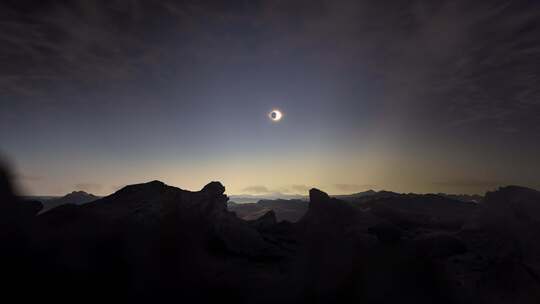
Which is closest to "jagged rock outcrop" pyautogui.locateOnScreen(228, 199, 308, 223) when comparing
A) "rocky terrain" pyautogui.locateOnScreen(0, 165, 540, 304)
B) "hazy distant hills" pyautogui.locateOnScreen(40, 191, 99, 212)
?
"rocky terrain" pyautogui.locateOnScreen(0, 165, 540, 304)

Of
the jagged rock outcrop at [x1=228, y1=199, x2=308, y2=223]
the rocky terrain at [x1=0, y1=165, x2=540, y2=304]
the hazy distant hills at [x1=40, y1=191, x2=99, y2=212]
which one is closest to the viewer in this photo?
the rocky terrain at [x1=0, y1=165, x2=540, y2=304]

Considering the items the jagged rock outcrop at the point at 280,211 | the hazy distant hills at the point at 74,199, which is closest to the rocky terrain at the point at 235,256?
the jagged rock outcrop at the point at 280,211

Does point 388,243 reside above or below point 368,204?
below

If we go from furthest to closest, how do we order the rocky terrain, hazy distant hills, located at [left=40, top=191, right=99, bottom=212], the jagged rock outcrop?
hazy distant hills, located at [left=40, top=191, right=99, bottom=212]
the jagged rock outcrop
the rocky terrain

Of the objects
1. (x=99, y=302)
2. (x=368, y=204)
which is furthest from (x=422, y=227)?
(x=99, y=302)

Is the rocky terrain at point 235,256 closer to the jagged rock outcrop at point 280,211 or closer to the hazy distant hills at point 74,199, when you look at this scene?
the jagged rock outcrop at point 280,211

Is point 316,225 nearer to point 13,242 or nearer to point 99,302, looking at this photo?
point 99,302

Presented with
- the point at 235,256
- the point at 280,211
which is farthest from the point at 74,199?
the point at 235,256

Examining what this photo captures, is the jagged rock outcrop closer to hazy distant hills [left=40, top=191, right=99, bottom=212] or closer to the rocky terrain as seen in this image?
the rocky terrain
